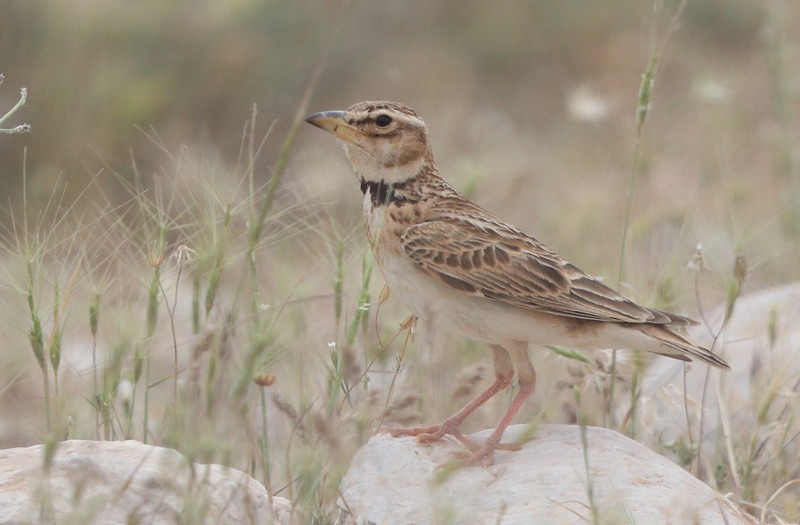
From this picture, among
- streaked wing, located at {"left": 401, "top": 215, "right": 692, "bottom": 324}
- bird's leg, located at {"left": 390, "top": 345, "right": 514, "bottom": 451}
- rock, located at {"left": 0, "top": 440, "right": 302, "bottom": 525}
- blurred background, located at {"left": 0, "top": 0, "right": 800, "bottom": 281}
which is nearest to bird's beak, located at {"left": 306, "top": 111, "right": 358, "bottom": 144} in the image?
streaked wing, located at {"left": 401, "top": 215, "right": 692, "bottom": 324}

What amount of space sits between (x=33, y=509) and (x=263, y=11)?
28.6 feet

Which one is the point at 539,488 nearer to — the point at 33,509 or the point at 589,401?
the point at 33,509

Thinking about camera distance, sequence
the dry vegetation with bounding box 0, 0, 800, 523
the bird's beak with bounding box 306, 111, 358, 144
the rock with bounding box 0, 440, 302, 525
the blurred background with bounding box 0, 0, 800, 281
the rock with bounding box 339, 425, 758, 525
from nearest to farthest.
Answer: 1. the rock with bounding box 0, 440, 302, 525
2. the rock with bounding box 339, 425, 758, 525
3. the dry vegetation with bounding box 0, 0, 800, 523
4. the bird's beak with bounding box 306, 111, 358, 144
5. the blurred background with bounding box 0, 0, 800, 281

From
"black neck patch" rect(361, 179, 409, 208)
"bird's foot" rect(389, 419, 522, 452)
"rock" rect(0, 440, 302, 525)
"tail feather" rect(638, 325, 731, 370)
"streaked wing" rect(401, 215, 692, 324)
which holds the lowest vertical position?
"bird's foot" rect(389, 419, 522, 452)

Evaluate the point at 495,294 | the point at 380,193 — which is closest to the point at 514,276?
the point at 495,294

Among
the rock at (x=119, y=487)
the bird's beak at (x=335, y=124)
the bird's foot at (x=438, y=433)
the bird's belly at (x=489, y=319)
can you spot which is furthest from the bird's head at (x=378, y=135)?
the rock at (x=119, y=487)

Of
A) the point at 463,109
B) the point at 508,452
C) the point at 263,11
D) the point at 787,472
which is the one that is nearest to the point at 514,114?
the point at 463,109

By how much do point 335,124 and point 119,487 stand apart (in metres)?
1.72

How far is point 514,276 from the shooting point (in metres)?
4.59

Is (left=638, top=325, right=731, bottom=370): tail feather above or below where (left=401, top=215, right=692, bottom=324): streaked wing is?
below

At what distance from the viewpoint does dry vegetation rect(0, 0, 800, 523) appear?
384 cm

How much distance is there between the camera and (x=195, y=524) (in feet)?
10.2

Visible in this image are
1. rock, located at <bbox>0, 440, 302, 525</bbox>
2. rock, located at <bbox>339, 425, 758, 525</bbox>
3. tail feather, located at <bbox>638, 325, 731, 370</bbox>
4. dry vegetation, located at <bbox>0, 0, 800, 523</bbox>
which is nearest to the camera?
rock, located at <bbox>0, 440, 302, 525</bbox>

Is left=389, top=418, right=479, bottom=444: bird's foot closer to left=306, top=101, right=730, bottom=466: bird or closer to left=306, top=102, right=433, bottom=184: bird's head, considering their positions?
left=306, top=101, right=730, bottom=466: bird
